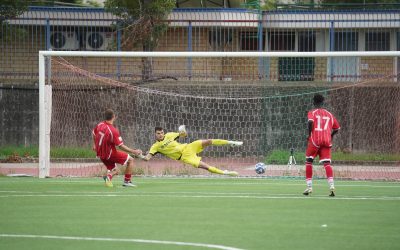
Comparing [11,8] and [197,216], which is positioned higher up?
[11,8]

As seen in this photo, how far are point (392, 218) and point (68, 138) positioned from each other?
1183 cm

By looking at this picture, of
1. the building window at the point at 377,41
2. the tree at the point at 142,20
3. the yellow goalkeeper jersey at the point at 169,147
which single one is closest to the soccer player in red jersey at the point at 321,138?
the yellow goalkeeper jersey at the point at 169,147

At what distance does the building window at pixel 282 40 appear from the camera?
30047 mm

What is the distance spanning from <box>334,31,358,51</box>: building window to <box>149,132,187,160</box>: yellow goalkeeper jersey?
12081mm

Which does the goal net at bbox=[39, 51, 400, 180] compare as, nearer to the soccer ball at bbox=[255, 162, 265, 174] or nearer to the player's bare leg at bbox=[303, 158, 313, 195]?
the soccer ball at bbox=[255, 162, 265, 174]

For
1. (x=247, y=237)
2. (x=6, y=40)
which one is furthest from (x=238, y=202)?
(x=6, y=40)

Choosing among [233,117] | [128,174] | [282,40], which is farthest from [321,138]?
[282,40]

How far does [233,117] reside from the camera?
25.2 meters

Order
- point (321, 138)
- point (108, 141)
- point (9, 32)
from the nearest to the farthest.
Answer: point (321, 138) < point (108, 141) < point (9, 32)

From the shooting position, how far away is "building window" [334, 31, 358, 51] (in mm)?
30520

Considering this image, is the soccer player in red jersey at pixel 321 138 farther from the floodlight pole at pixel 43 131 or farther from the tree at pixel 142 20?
the tree at pixel 142 20

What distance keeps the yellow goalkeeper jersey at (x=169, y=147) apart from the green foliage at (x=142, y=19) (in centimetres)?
945

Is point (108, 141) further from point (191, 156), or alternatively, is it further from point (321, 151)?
point (321, 151)

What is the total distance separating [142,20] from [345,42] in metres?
7.04
